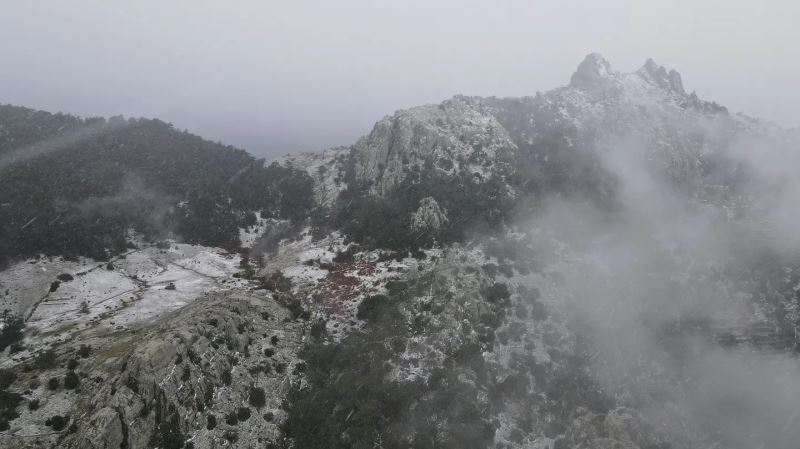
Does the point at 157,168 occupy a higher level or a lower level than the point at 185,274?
higher

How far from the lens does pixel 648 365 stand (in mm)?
54188

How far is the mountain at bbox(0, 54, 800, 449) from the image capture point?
44062 millimetres

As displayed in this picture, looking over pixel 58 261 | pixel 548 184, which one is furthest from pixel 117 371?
pixel 548 184

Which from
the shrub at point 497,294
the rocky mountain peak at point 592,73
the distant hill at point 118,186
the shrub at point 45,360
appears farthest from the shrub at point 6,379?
the rocky mountain peak at point 592,73

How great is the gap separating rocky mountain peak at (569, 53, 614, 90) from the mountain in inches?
1309

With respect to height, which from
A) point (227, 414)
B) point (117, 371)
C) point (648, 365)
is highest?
point (117, 371)

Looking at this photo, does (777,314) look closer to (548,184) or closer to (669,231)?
(669,231)

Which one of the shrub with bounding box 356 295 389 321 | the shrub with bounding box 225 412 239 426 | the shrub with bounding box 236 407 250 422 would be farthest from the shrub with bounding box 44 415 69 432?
the shrub with bounding box 356 295 389 321

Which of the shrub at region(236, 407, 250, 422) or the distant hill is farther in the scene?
the distant hill

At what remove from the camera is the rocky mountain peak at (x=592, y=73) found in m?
147

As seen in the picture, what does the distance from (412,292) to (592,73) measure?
12344cm

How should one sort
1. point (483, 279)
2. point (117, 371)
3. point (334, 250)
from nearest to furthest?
point (117, 371)
point (483, 279)
point (334, 250)

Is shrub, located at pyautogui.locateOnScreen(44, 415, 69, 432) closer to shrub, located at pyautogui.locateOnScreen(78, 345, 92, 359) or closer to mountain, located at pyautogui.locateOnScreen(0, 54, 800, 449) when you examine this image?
mountain, located at pyautogui.locateOnScreen(0, 54, 800, 449)

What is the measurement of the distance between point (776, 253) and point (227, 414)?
80.2 m
